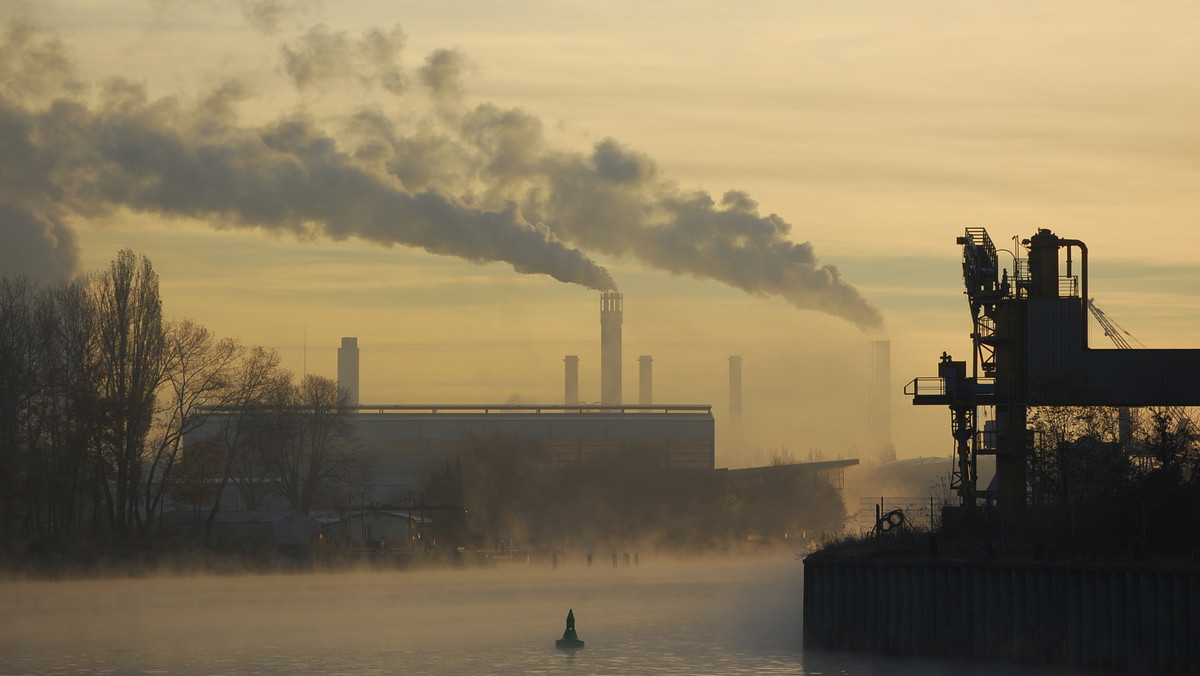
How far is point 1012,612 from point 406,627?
3055 centimetres

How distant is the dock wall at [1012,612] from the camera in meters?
47.4

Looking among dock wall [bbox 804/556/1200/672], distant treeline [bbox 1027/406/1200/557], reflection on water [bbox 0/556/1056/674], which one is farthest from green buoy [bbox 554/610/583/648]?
distant treeline [bbox 1027/406/1200/557]

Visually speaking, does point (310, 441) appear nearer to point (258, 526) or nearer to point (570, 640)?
point (258, 526)

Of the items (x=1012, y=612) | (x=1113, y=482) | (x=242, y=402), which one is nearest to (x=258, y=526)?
(x=242, y=402)

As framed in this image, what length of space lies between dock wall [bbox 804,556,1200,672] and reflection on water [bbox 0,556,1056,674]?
1406mm

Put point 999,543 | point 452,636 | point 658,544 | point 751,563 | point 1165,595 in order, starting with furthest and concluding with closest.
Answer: point 658,544 → point 751,563 → point 452,636 → point 999,543 → point 1165,595

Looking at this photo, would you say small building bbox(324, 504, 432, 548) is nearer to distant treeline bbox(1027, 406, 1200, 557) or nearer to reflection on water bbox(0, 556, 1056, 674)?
reflection on water bbox(0, 556, 1056, 674)

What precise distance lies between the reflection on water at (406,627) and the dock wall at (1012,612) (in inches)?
55.3

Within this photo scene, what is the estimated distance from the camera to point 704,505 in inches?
6698

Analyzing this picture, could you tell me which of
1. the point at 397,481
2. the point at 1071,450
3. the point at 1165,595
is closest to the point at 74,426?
the point at 1071,450

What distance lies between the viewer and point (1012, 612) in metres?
51.9

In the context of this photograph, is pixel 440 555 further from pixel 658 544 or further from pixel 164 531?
pixel 658 544

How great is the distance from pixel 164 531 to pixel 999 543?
65508 millimetres

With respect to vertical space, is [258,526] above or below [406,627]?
above
